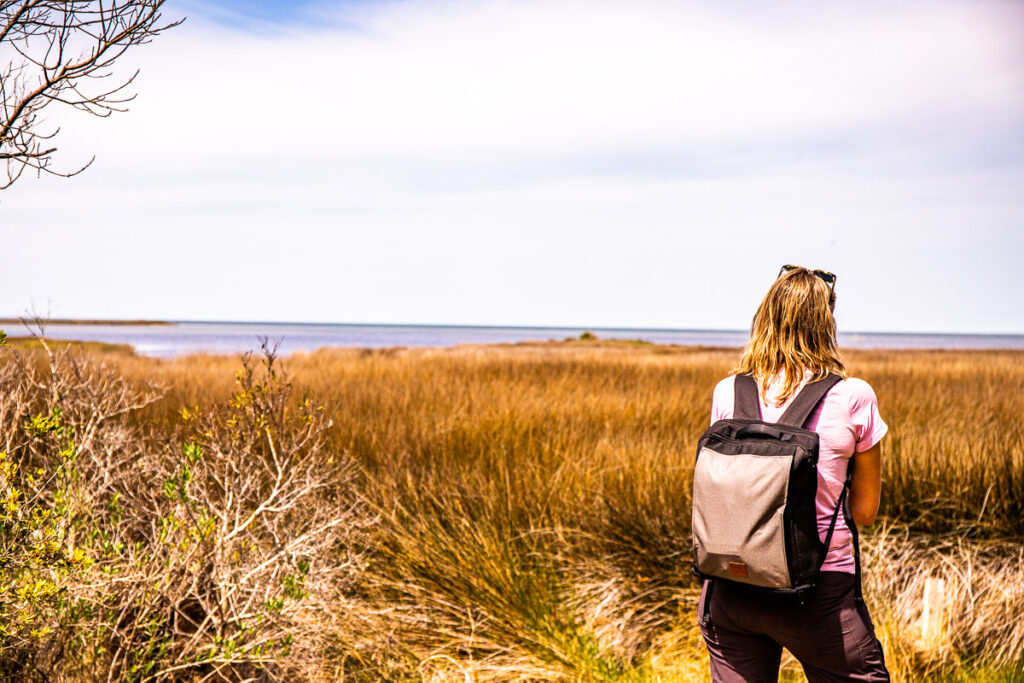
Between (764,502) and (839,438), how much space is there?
1.01ft

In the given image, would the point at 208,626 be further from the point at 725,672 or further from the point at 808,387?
the point at 808,387

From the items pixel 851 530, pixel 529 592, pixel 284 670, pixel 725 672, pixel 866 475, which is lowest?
pixel 284 670

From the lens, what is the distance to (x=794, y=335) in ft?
7.65

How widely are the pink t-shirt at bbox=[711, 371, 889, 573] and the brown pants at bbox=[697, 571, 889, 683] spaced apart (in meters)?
0.08

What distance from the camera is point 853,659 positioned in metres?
2.29

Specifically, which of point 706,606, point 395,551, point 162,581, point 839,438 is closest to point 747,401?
point 839,438

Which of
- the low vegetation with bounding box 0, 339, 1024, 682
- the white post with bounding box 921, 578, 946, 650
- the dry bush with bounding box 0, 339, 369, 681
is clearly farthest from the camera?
the white post with bounding box 921, 578, 946, 650

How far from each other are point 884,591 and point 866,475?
10.3 ft

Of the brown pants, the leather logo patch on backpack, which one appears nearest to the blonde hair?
the leather logo patch on backpack

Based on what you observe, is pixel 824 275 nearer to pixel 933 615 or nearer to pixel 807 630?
pixel 807 630

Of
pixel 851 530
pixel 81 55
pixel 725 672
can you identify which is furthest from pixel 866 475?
pixel 81 55

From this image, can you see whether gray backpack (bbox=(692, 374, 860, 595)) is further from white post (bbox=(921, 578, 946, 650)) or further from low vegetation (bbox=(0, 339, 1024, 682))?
white post (bbox=(921, 578, 946, 650))

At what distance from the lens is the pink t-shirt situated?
2227 mm

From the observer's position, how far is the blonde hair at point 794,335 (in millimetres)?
2312
